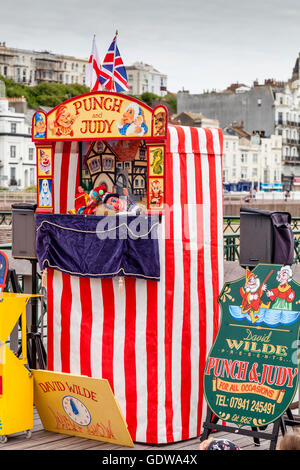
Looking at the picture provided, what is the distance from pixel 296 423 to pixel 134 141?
243cm

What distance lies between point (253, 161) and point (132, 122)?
76260mm

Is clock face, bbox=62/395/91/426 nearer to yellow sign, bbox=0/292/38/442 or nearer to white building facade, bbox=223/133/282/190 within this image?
yellow sign, bbox=0/292/38/442

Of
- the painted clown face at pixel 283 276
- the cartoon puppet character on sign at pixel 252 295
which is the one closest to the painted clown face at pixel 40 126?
the cartoon puppet character on sign at pixel 252 295

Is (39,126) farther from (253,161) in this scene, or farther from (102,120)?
(253,161)

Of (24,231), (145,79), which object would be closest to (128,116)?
(24,231)

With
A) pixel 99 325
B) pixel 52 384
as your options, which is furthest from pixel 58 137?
pixel 52 384

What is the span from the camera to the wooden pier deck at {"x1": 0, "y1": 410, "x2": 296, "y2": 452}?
229 inches

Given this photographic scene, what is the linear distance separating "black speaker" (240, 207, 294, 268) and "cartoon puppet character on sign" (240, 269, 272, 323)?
0.37 m

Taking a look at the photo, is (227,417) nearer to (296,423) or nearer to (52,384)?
(296,423)

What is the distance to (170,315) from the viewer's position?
6.01m

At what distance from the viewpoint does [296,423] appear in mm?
5617

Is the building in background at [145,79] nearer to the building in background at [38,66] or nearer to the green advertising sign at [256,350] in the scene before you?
the building in background at [38,66]

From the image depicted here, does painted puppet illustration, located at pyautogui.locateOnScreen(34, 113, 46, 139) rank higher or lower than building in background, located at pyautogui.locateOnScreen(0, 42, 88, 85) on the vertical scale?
lower

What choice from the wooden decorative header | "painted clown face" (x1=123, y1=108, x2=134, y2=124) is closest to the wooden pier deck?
the wooden decorative header
